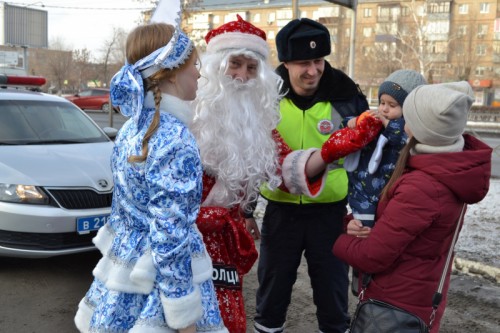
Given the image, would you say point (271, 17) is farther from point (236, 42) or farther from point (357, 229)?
point (357, 229)

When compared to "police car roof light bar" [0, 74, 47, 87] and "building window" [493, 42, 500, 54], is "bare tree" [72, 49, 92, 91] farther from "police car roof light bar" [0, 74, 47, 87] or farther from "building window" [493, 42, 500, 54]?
"police car roof light bar" [0, 74, 47, 87]

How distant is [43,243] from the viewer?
4.78m

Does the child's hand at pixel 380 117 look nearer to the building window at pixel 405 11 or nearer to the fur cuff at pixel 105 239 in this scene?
the fur cuff at pixel 105 239

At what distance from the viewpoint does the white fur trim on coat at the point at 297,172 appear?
2.72 metres

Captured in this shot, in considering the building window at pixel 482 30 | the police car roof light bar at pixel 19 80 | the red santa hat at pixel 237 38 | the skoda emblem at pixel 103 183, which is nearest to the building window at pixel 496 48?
the building window at pixel 482 30

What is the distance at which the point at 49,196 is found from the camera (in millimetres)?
4773

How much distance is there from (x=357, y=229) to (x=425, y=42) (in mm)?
39808

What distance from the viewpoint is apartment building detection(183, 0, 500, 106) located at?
4156 centimetres

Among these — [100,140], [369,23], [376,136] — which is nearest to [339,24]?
[369,23]

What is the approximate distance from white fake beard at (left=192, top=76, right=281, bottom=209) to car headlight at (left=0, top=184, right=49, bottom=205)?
268 centimetres

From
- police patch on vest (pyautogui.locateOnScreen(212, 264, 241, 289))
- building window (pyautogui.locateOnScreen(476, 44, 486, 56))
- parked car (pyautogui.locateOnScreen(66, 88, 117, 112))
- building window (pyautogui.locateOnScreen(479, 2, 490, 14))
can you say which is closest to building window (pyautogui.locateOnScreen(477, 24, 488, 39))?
building window (pyautogui.locateOnScreen(476, 44, 486, 56))

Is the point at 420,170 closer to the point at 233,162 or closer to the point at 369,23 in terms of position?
the point at 233,162

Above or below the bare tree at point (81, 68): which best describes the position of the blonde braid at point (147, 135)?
below

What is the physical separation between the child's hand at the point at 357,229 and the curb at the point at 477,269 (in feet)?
10.2
